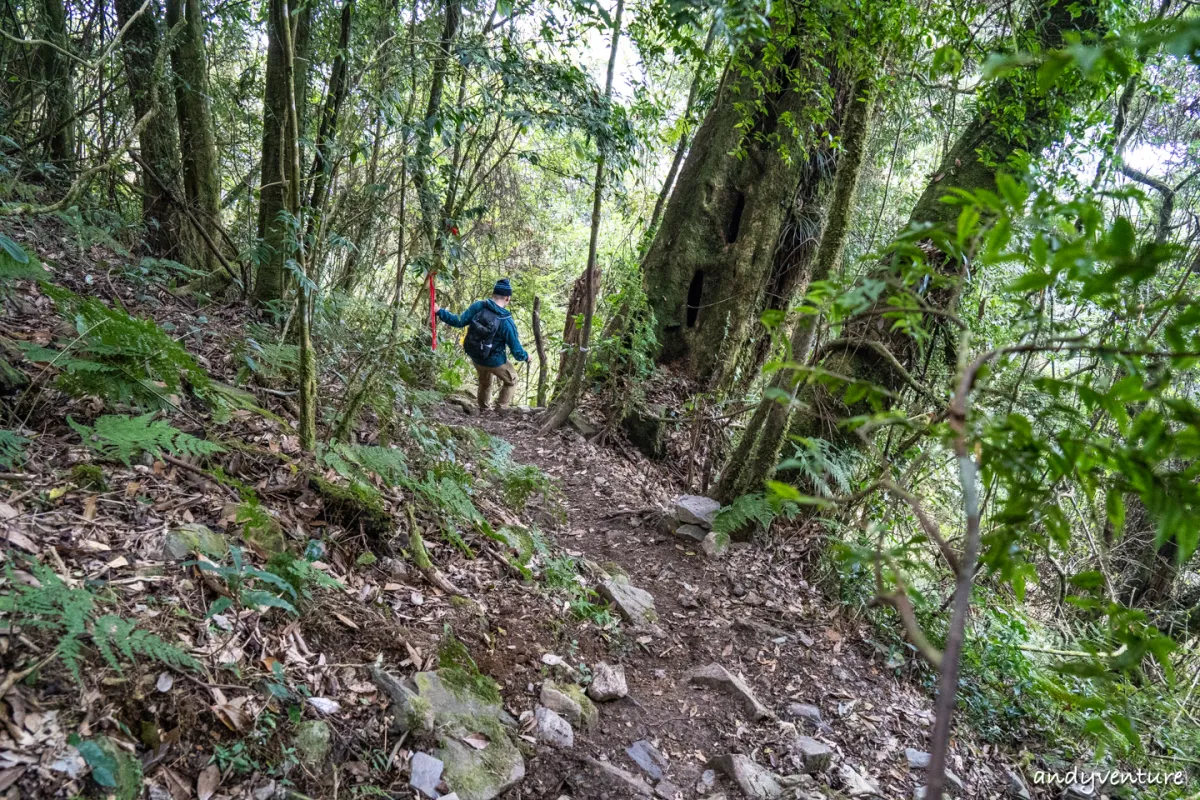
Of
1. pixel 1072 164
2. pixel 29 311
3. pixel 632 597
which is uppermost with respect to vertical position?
pixel 1072 164

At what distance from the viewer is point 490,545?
4145mm

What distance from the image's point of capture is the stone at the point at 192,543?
8.11ft

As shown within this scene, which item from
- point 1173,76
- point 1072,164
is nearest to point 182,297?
point 1072,164

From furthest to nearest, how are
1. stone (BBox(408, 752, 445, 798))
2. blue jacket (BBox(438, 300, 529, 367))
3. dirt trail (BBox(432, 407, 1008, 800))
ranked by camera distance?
blue jacket (BBox(438, 300, 529, 367)) < dirt trail (BBox(432, 407, 1008, 800)) < stone (BBox(408, 752, 445, 798))

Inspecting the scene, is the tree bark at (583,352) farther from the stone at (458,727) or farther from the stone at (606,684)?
the stone at (458,727)

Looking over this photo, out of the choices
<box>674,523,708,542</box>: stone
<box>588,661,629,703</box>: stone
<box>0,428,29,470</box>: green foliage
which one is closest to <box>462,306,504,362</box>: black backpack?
<box>674,523,708,542</box>: stone

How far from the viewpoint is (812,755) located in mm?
3336

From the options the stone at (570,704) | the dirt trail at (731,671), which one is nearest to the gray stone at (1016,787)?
the dirt trail at (731,671)

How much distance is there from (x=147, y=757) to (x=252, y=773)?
0.30m

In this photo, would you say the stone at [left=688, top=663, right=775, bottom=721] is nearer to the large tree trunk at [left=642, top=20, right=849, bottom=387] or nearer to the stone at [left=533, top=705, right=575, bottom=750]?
the stone at [left=533, top=705, right=575, bottom=750]

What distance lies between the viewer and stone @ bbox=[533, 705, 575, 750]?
2.84 m

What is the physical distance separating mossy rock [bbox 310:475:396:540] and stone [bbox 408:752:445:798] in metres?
1.36

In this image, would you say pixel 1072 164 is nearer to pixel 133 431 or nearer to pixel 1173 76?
pixel 1173 76

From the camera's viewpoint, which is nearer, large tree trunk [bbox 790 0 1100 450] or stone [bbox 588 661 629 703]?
stone [bbox 588 661 629 703]
